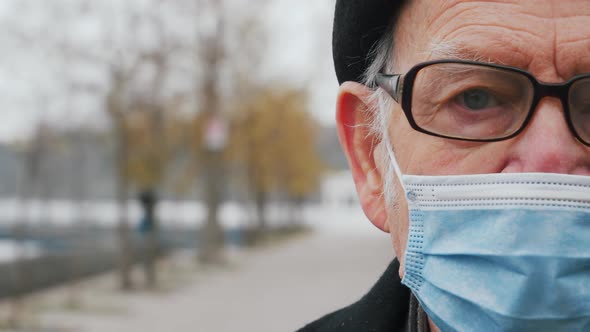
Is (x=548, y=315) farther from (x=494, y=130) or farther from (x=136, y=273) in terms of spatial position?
(x=136, y=273)

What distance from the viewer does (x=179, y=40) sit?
14.3 metres

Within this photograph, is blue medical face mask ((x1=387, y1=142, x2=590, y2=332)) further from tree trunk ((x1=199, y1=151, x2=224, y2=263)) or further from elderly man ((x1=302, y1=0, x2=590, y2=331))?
tree trunk ((x1=199, y1=151, x2=224, y2=263))

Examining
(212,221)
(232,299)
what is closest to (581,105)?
A: (232,299)

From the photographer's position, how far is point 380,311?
6.48 ft

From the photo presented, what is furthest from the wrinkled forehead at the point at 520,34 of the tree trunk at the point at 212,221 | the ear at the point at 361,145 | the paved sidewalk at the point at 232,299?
the tree trunk at the point at 212,221

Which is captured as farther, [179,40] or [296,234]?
[296,234]

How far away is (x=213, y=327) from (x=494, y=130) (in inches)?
322

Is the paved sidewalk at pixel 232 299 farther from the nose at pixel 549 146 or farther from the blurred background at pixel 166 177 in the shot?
the nose at pixel 549 146

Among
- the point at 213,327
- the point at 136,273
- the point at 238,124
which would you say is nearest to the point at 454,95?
the point at 213,327

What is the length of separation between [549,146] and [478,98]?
19 centimetres

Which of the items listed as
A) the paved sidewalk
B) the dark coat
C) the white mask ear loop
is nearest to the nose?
the white mask ear loop

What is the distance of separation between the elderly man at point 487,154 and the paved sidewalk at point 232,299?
23.2 ft

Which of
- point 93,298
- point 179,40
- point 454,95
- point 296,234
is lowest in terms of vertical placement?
point 296,234

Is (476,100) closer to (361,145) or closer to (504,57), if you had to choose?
(504,57)
